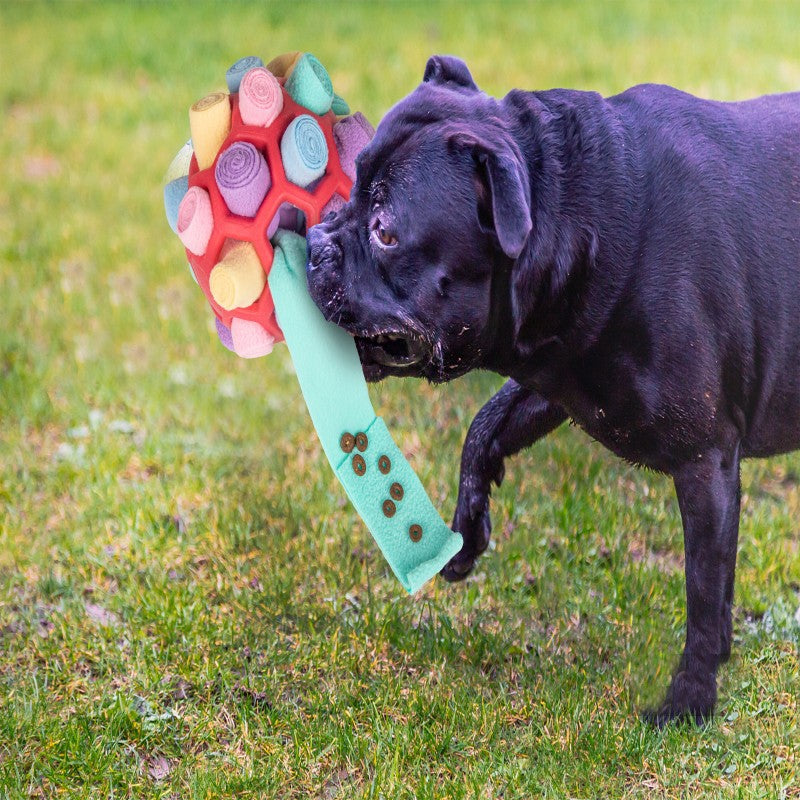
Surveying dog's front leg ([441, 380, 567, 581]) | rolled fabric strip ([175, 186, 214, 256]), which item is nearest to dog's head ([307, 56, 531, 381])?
rolled fabric strip ([175, 186, 214, 256])

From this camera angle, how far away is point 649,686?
349 cm

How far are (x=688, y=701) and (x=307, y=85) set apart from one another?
2228 mm

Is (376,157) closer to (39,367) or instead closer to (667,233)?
(667,233)

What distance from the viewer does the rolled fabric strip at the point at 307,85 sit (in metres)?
3.26

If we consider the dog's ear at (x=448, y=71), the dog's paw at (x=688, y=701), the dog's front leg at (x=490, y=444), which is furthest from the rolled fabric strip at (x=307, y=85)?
the dog's paw at (x=688, y=701)

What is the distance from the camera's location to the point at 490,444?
371 centimetres

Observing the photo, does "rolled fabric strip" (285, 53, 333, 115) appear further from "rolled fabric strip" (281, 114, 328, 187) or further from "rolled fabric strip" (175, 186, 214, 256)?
"rolled fabric strip" (175, 186, 214, 256)

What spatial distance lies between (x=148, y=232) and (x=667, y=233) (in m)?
4.78

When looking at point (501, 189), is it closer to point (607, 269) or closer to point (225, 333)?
point (607, 269)

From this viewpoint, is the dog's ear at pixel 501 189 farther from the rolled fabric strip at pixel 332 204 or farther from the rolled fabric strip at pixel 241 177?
the rolled fabric strip at pixel 241 177

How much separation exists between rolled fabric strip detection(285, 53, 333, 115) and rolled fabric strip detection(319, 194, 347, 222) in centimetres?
27

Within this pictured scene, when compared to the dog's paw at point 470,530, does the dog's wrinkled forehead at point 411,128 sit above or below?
above

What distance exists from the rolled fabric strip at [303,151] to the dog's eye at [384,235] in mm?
353

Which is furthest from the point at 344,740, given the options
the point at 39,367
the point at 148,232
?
the point at 148,232
